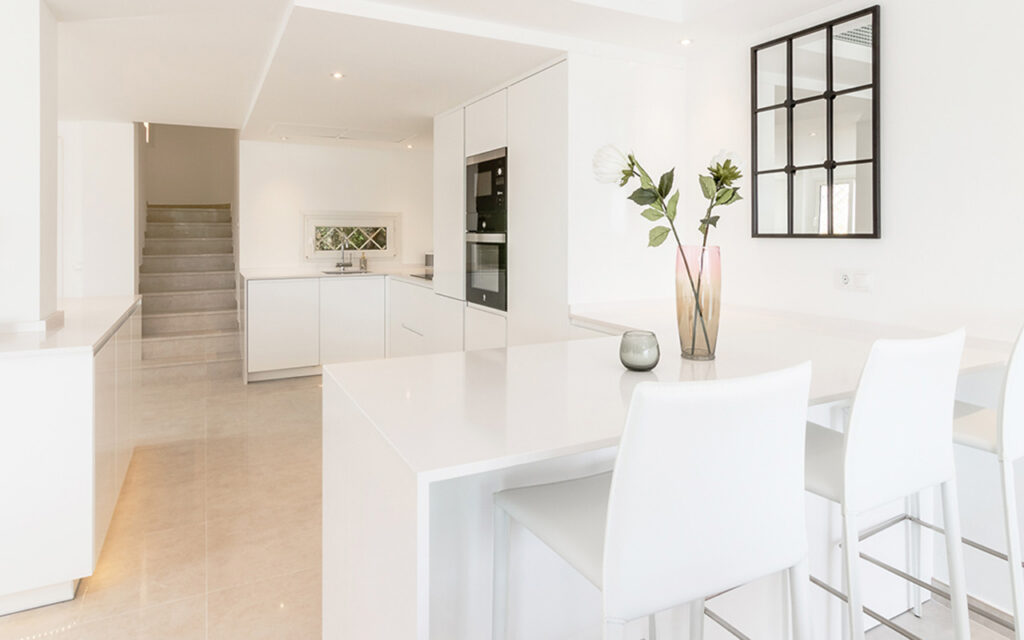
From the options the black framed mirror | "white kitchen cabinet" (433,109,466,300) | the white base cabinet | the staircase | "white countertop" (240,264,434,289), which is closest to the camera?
the black framed mirror

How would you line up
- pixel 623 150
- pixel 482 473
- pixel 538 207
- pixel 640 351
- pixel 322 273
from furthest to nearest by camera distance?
1. pixel 322 273
2. pixel 538 207
3. pixel 623 150
4. pixel 640 351
5. pixel 482 473

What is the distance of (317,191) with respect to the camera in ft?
19.6

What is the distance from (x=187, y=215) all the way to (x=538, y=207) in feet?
20.8

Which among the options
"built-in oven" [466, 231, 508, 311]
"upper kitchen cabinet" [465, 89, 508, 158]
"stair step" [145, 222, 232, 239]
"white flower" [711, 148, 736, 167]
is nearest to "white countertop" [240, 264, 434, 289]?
"built-in oven" [466, 231, 508, 311]

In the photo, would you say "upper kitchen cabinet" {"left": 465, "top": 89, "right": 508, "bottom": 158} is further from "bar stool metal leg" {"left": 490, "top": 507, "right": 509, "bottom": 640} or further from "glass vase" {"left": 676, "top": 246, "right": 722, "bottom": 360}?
"bar stool metal leg" {"left": 490, "top": 507, "right": 509, "bottom": 640}

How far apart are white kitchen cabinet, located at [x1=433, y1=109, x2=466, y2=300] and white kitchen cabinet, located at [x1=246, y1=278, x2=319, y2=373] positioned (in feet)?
4.83

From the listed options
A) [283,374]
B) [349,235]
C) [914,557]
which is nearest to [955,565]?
[914,557]

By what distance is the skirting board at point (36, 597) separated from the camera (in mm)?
2012

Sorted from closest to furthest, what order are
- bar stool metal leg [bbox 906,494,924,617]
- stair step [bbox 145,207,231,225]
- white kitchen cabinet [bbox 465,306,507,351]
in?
bar stool metal leg [bbox 906,494,924,617]
white kitchen cabinet [bbox 465,306,507,351]
stair step [bbox 145,207,231,225]

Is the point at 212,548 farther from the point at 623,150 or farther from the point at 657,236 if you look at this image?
the point at 623,150

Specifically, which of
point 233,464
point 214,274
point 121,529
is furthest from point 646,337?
point 214,274

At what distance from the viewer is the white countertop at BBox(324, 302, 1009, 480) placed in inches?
40.9

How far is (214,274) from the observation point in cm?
679

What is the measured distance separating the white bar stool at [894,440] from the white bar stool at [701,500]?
0.84ft
